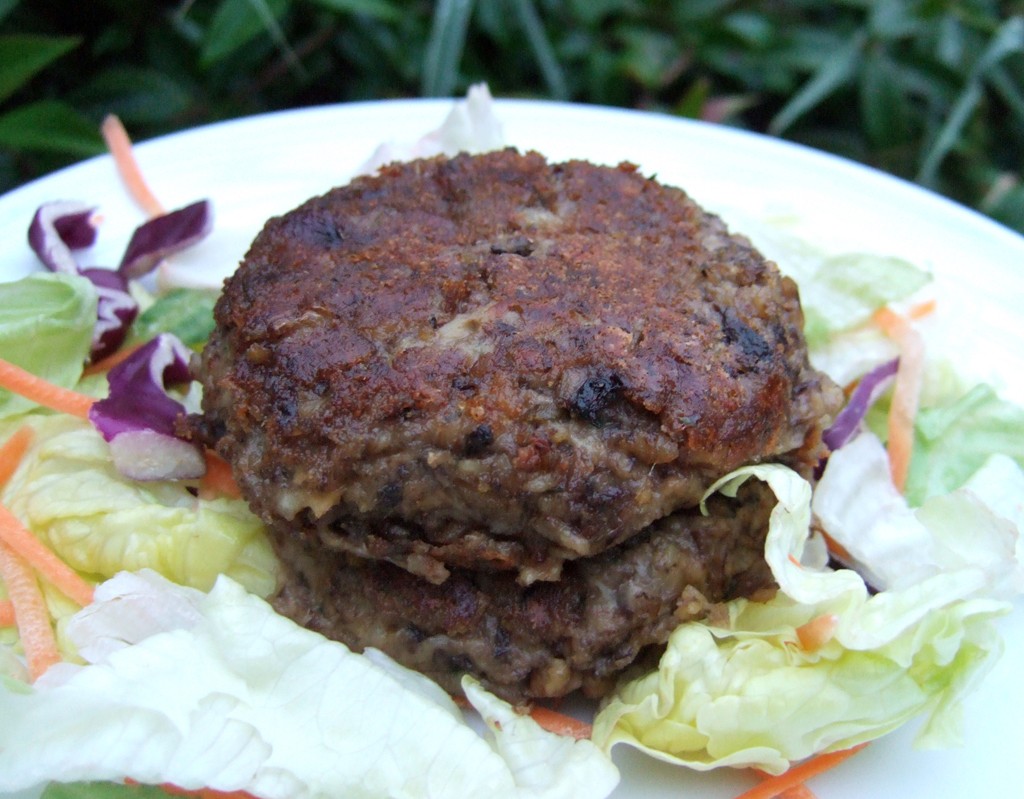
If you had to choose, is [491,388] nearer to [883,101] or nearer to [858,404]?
[858,404]

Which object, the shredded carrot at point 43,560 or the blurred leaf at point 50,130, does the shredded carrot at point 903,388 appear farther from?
the blurred leaf at point 50,130

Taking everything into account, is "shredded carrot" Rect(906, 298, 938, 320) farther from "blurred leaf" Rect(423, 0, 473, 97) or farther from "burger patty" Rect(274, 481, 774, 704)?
"blurred leaf" Rect(423, 0, 473, 97)

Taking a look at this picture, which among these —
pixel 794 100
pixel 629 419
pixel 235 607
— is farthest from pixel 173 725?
pixel 794 100

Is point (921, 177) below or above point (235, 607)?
below

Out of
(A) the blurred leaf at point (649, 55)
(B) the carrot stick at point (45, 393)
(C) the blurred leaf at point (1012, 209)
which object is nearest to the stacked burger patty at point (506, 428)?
(B) the carrot stick at point (45, 393)

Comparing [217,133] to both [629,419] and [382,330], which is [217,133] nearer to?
[382,330]

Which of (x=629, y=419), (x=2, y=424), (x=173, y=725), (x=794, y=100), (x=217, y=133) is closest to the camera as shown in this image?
(x=173, y=725)
